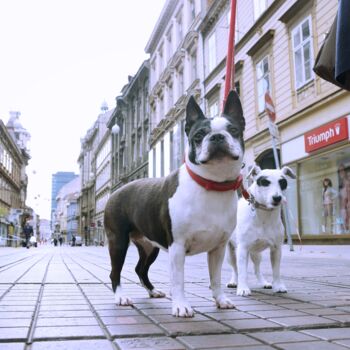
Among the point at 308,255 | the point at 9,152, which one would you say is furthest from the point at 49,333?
the point at 9,152

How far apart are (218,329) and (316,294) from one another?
1960 mm

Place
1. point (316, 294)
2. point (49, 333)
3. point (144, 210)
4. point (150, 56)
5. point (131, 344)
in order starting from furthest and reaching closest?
1. point (150, 56)
2. point (316, 294)
3. point (144, 210)
4. point (49, 333)
5. point (131, 344)

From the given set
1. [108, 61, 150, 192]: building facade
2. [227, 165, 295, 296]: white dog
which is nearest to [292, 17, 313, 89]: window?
[227, 165, 295, 296]: white dog

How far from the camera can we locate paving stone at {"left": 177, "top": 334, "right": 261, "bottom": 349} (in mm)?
2291

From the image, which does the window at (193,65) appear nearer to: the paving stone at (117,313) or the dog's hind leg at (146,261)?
the dog's hind leg at (146,261)

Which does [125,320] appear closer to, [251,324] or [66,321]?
[66,321]

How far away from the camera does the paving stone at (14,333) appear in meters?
2.45

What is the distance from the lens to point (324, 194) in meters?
13.7

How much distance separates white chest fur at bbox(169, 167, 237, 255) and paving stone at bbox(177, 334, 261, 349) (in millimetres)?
835

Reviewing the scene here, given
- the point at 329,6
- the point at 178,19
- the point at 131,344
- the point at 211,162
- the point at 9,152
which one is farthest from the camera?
the point at 9,152

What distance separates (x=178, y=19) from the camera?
31.3m

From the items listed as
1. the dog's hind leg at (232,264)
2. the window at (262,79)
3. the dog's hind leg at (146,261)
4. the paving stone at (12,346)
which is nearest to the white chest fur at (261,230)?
the dog's hind leg at (232,264)

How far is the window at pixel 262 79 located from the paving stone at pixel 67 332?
50.3 ft

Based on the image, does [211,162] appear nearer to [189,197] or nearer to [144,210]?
[189,197]
